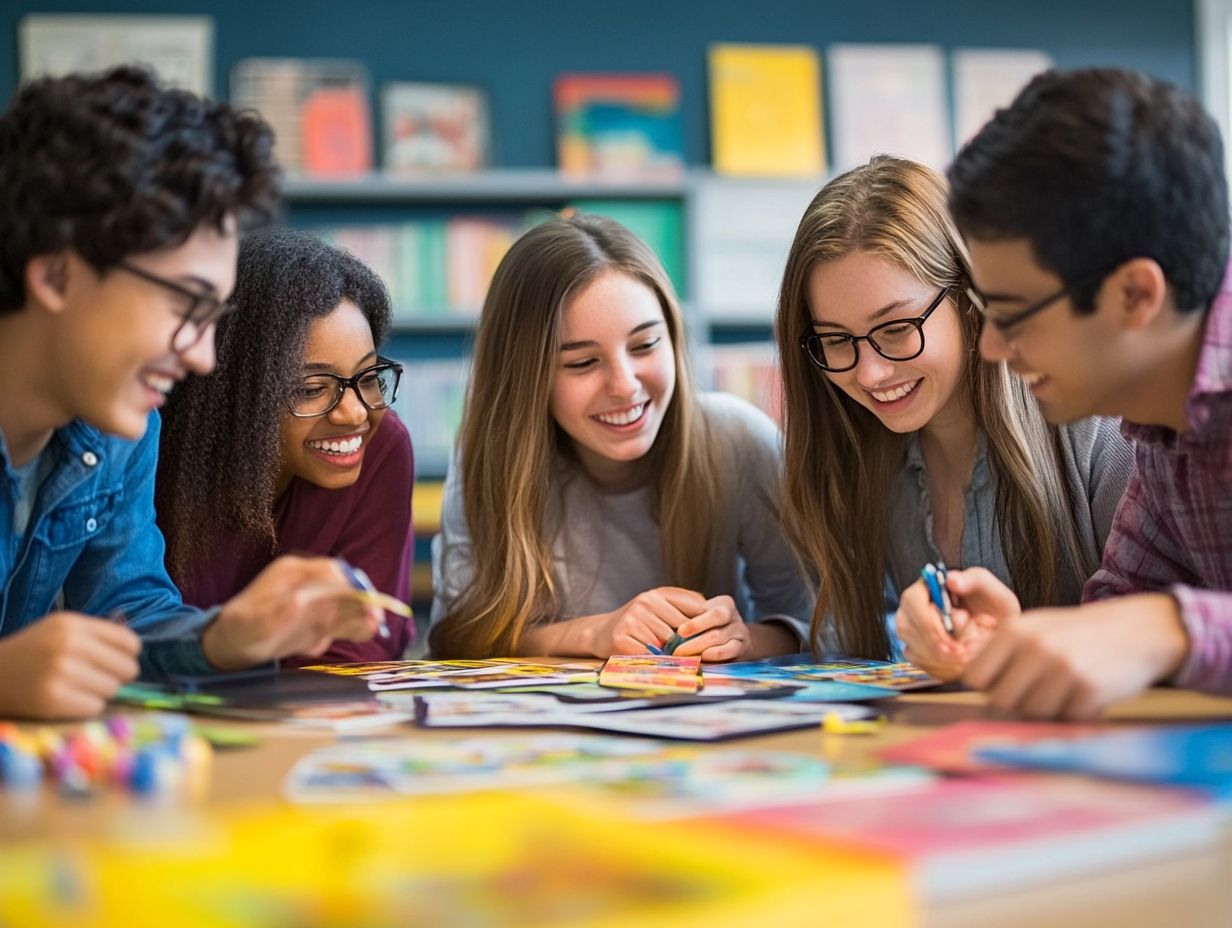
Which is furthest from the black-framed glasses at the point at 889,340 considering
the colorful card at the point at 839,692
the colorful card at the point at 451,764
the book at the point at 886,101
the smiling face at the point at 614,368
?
the book at the point at 886,101

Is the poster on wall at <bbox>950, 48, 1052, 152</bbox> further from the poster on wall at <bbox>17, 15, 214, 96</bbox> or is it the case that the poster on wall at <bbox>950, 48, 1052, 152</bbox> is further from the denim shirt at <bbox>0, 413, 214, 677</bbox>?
the denim shirt at <bbox>0, 413, 214, 677</bbox>

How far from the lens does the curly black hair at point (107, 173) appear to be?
4.13 ft

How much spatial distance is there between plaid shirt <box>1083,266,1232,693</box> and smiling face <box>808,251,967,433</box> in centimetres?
34

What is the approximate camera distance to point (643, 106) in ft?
14.7

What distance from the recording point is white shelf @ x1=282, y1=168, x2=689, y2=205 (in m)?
4.20

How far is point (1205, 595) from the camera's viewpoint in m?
1.05

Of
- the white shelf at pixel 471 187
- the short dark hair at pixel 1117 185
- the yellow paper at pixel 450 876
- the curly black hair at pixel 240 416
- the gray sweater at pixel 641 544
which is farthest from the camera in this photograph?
the white shelf at pixel 471 187

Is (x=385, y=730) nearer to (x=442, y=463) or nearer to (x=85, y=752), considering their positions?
(x=85, y=752)

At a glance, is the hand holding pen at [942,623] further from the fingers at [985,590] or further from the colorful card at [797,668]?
the colorful card at [797,668]

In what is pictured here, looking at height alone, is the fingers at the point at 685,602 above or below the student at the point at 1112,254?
below

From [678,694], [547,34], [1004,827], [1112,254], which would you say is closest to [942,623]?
[678,694]

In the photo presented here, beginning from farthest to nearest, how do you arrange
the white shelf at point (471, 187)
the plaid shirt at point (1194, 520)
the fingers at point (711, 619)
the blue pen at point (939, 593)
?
the white shelf at point (471, 187) < the fingers at point (711, 619) < the blue pen at point (939, 593) < the plaid shirt at point (1194, 520)

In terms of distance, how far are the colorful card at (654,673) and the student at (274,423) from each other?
477 millimetres

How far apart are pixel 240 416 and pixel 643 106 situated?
9.47 ft
